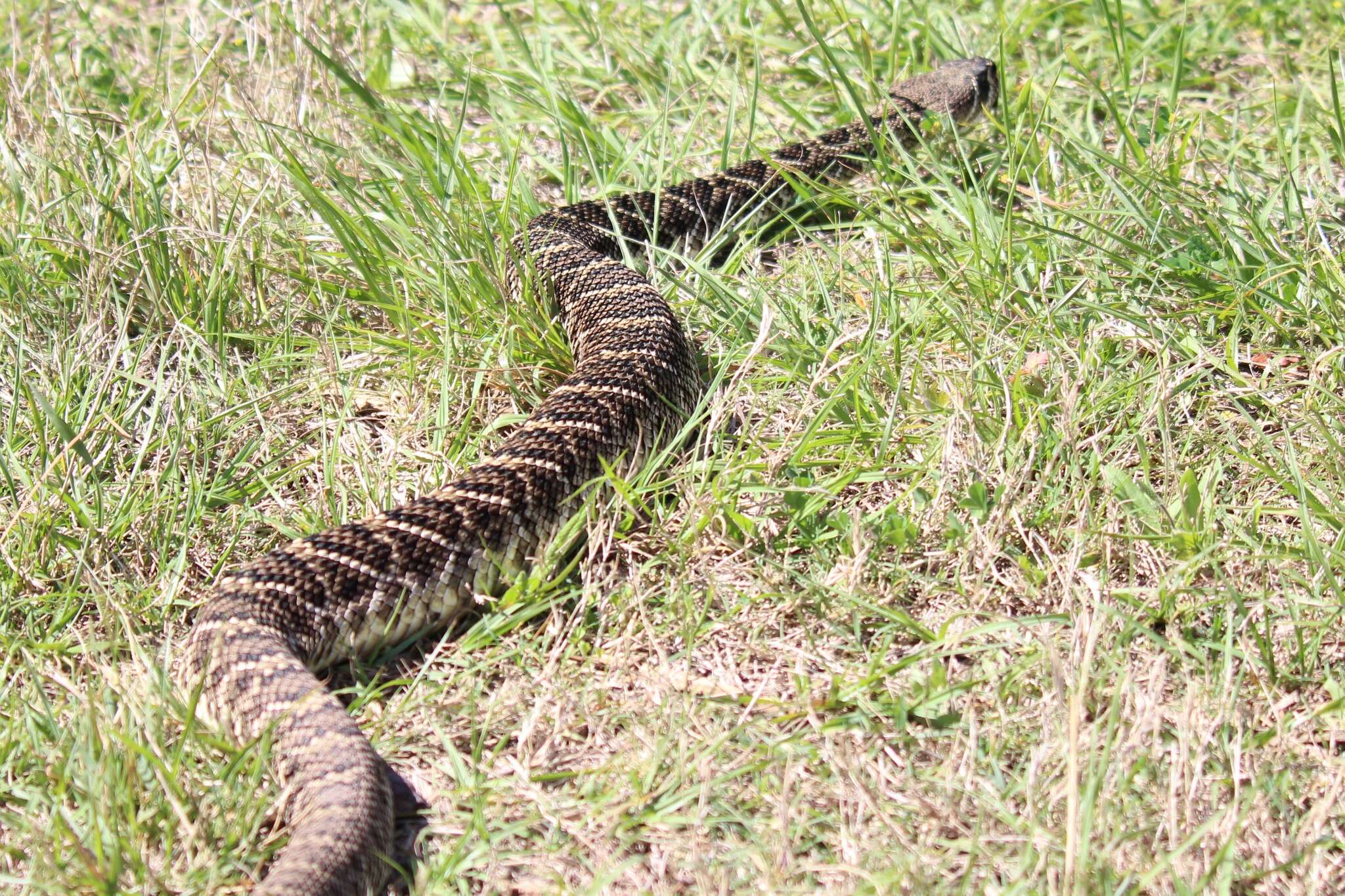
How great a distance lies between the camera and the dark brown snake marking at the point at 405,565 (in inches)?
136

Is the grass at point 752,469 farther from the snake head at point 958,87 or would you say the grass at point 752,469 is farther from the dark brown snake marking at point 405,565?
the snake head at point 958,87

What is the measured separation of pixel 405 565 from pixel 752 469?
133 cm

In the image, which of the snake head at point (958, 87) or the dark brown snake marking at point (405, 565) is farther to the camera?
the snake head at point (958, 87)

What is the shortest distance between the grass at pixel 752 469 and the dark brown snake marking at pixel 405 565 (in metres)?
0.14

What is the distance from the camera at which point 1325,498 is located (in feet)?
14.5

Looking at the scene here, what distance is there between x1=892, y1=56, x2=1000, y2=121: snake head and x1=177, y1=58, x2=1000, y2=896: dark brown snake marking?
886 mm

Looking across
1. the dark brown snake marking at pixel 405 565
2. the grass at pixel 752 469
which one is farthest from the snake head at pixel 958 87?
the dark brown snake marking at pixel 405 565

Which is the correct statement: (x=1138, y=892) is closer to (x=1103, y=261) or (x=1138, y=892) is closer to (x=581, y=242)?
(x=1103, y=261)

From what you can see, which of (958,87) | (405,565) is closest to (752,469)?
(405,565)

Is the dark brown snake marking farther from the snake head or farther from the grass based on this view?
the snake head

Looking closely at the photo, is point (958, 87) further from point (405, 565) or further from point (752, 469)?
point (405, 565)

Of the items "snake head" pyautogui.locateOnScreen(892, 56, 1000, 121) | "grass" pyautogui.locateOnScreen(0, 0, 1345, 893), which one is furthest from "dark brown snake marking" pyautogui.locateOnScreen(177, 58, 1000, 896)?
"snake head" pyautogui.locateOnScreen(892, 56, 1000, 121)

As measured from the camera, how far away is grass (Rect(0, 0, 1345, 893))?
3.50 m

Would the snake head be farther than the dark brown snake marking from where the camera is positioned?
Yes
